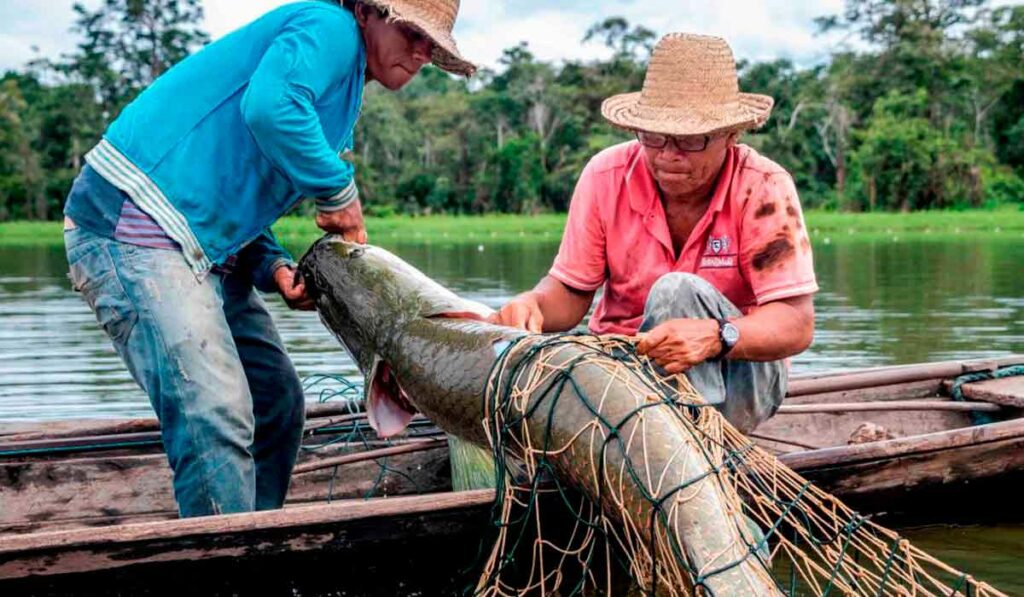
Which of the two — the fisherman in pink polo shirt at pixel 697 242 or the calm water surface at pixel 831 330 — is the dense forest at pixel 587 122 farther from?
the fisherman in pink polo shirt at pixel 697 242

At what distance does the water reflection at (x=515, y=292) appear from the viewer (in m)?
8.05

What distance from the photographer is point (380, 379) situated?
348 cm

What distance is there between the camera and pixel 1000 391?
16.6 ft

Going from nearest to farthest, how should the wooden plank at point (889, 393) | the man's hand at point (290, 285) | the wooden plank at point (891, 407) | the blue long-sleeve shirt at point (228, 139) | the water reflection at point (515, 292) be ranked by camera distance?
the blue long-sleeve shirt at point (228, 139) < the man's hand at point (290, 285) < the wooden plank at point (891, 407) < the wooden plank at point (889, 393) < the water reflection at point (515, 292)

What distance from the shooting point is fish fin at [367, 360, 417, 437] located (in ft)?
11.3

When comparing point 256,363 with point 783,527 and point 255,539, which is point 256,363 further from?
point 783,527

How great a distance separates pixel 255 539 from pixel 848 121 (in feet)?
127

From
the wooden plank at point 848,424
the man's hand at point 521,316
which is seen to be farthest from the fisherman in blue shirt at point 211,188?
the wooden plank at point 848,424

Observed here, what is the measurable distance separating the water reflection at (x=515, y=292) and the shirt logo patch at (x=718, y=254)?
431 cm

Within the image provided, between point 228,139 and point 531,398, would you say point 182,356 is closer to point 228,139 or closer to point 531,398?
point 228,139

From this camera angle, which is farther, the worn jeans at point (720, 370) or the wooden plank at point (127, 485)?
the wooden plank at point (127, 485)

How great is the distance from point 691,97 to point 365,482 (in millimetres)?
1894

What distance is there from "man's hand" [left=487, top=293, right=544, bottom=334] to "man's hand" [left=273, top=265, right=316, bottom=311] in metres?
0.59

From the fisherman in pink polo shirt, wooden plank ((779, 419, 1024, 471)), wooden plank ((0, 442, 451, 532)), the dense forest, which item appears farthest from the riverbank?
wooden plank ((779, 419, 1024, 471))
